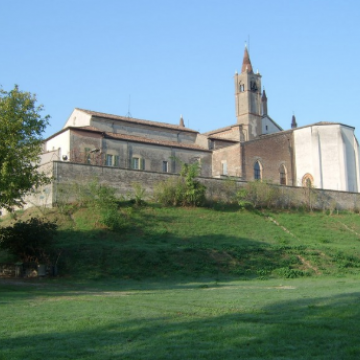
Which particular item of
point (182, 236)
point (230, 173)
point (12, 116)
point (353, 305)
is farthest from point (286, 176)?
point (353, 305)

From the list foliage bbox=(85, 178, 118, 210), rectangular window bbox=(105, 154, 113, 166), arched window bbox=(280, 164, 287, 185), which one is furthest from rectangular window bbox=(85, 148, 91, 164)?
arched window bbox=(280, 164, 287, 185)

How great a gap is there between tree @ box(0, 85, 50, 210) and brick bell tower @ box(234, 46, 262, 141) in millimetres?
42806

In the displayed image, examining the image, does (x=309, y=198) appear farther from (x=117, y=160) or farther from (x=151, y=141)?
(x=117, y=160)

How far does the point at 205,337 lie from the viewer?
338 inches

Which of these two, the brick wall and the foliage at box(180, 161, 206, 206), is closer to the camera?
the foliage at box(180, 161, 206, 206)

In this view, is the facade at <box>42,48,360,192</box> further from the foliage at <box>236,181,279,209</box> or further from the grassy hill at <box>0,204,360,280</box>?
the grassy hill at <box>0,204,360,280</box>

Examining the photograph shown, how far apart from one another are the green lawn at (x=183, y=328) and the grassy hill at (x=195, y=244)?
10.4 m

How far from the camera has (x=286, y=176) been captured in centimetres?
5638

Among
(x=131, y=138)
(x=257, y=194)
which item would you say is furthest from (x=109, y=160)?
(x=257, y=194)

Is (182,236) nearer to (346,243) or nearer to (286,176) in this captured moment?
(346,243)

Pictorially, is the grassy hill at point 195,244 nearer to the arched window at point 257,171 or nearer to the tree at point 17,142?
the tree at point 17,142

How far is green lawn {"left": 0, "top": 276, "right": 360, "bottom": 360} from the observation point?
25.1ft

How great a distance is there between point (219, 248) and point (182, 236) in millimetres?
4208

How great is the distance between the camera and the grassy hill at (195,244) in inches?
985
